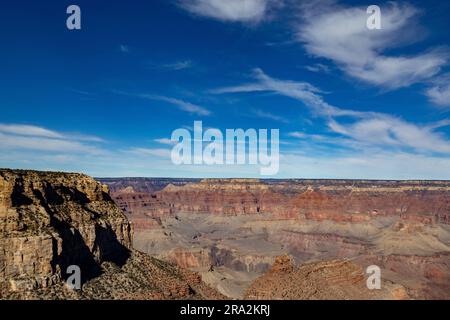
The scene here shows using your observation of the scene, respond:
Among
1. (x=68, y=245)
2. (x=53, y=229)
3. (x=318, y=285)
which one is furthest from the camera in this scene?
(x=318, y=285)

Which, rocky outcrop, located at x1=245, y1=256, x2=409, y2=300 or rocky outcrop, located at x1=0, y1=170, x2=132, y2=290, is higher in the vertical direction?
rocky outcrop, located at x1=0, y1=170, x2=132, y2=290

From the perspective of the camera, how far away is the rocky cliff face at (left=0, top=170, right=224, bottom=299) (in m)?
46.8

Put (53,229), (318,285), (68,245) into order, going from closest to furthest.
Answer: (53,229) < (68,245) < (318,285)

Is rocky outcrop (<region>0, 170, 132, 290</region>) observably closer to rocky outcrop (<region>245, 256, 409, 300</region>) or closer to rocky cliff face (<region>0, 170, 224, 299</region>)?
rocky cliff face (<region>0, 170, 224, 299</region>)

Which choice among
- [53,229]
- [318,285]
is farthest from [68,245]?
[318,285]

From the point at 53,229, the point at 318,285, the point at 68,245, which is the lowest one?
the point at 318,285

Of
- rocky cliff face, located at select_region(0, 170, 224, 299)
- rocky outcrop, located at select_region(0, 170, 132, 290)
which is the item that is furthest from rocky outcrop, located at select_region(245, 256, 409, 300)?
rocky outcrop, located at select_region(0, 170, 132, 290)

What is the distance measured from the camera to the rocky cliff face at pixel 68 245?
46750 mm

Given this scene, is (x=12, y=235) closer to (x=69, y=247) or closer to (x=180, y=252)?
(x=69, y=247)

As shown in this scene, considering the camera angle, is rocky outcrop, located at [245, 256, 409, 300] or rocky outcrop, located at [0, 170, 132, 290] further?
rocky outcrop, located at [245, 256, 409, 300]

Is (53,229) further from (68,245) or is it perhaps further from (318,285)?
(318,285)

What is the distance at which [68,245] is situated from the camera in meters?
54.6

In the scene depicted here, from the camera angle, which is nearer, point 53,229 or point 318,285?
point 53,229
